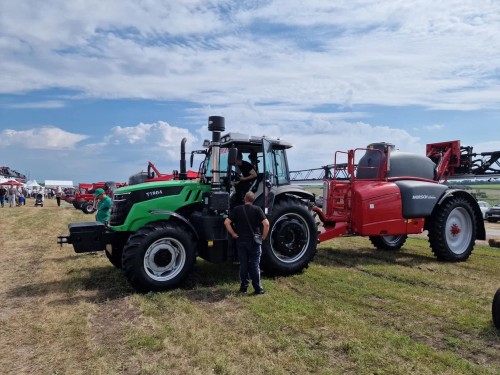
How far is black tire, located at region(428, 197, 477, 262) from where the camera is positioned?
968 cm

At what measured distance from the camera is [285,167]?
27.7ft

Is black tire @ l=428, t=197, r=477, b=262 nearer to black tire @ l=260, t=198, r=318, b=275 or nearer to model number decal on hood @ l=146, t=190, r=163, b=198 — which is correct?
black tire @ l=260, t=198, r=318, b=275

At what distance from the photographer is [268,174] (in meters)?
7.77

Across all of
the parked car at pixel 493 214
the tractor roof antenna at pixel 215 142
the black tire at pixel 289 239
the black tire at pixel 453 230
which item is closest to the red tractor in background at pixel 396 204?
the black tire at pixel 453 230

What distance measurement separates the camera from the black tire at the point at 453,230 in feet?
31.8

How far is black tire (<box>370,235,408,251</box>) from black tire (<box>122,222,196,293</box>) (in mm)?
6271

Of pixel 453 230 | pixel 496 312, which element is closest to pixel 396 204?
pixel 453 230

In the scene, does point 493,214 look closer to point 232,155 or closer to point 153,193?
point 232,155

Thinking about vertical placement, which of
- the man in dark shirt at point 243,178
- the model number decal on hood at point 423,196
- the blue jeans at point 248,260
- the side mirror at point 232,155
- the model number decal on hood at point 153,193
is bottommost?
the blue jeans at point 248,260

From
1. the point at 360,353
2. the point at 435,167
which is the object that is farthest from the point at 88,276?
the point at 435,167

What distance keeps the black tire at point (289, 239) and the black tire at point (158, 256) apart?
148cm

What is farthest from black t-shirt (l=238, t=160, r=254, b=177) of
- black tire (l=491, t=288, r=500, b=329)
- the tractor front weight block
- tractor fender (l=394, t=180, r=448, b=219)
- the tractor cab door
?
black tire (l=491, t=288, r=500, b=329)

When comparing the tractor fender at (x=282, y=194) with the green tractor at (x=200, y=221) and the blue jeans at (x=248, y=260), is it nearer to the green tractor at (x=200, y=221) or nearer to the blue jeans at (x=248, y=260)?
the green tractor at (x=200, y=221)

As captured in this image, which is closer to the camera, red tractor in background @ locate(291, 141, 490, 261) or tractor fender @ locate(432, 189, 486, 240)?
red tractor in background @ locate(291, 141, 490, 261)
